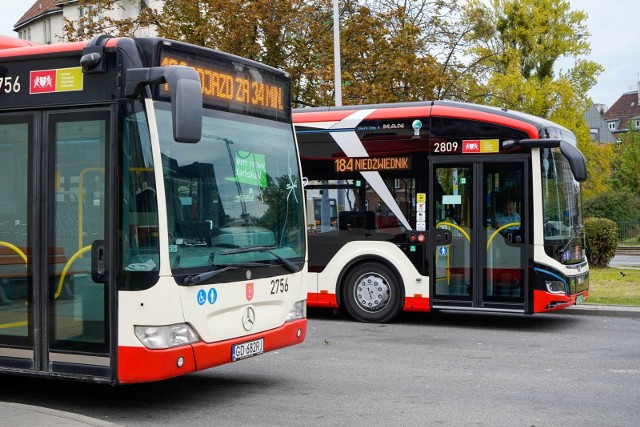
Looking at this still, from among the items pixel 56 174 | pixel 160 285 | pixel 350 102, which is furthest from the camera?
pixel 350 102

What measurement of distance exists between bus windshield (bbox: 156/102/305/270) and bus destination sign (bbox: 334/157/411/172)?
191 inches

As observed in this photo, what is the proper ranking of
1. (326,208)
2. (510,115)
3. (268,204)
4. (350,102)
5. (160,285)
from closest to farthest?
(160,285) < (268,204) < (510,115) < (326,208) < (350,102)

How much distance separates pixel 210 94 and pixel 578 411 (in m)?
4.13

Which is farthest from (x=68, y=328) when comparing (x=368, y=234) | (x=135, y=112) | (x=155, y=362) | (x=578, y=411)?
(x=368, y=234)

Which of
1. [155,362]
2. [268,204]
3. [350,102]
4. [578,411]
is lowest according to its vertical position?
[578,411]

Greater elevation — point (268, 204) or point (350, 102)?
point (350, 102)

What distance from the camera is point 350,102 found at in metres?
27.9

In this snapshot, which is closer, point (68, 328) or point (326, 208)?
point (68, 328)

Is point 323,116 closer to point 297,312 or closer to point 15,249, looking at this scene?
point 297,312

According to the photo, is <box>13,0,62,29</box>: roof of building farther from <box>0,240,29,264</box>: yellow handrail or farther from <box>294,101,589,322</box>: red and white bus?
<box>0,240,29,264</box>: yellow handrail

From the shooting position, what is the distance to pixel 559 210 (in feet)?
42.1

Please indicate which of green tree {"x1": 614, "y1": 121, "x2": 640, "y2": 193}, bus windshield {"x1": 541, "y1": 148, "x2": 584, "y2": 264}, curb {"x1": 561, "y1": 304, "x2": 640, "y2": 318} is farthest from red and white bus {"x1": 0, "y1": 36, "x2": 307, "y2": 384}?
green tree {"x1": 614, "y1": 121, "x2": 640, "y2": 193}

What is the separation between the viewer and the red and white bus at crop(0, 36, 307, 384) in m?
7.00

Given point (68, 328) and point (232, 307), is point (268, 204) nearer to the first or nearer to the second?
point (232, 307)
